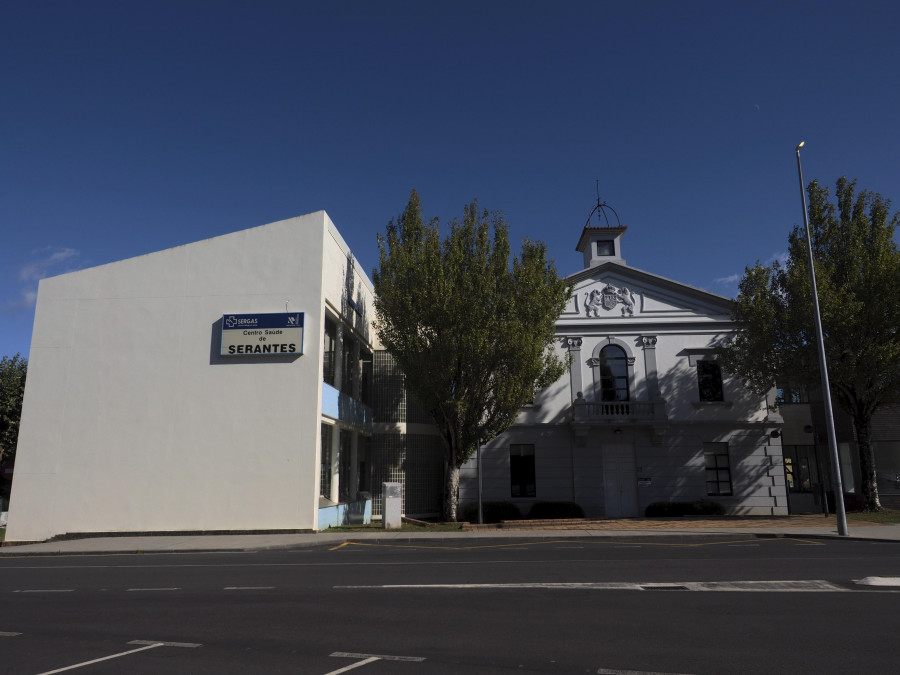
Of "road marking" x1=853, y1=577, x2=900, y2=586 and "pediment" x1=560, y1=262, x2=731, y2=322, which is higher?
"pediment" x1=560, y1=262, x2=731, y2=322

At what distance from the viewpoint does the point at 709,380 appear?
26.1 meters

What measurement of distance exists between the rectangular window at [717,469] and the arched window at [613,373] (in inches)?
156

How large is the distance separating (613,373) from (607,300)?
124 inches

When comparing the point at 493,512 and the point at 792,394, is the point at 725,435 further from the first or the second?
the point at 493,512

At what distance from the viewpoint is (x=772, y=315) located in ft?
74.7

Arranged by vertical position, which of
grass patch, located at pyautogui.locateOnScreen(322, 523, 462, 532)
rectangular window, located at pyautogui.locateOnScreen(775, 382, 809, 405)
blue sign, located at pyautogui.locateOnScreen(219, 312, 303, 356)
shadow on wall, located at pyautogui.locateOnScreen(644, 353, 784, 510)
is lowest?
grass patch, located at pyautogui.locateOnScreen(322, 523, 462, 532)

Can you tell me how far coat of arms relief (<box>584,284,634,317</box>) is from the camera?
26.7 m

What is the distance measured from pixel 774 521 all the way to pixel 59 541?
75.7 feet

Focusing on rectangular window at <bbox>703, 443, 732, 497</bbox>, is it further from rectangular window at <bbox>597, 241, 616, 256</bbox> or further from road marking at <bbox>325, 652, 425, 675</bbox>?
road marking at <bbox>325, 652, 425, 675</bbox>

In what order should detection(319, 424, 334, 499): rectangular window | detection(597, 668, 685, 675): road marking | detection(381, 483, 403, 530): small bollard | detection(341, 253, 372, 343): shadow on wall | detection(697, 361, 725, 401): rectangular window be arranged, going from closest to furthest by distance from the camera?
1. detection(597, 668, 685, 675): road marking
2. detection(381, 483, 403, 530): small bollard
3. detection(319, 424, 334, 499): rectangular window
4. detection(341, 253, 372, 343): shadow on wall
5. detection(697, 361, 725, 401): rectangular window

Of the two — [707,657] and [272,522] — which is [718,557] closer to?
[707,657]

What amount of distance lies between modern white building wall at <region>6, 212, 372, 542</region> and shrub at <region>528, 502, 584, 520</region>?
900 centimetres

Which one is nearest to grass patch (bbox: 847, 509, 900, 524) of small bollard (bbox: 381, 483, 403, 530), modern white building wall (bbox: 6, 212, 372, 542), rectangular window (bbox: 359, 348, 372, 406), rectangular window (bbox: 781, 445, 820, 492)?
rectangular window (bbox: 781, 445, 820, 492)

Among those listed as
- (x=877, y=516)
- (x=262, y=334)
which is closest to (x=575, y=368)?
(x=877, y=516)
